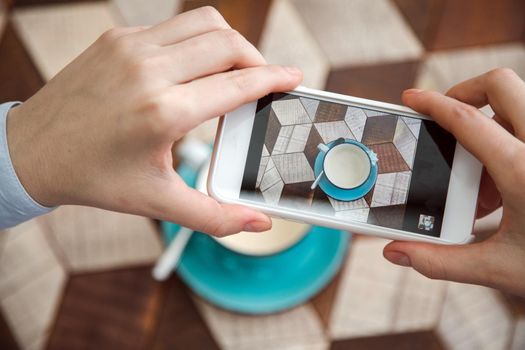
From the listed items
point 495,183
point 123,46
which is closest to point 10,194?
point 123,46

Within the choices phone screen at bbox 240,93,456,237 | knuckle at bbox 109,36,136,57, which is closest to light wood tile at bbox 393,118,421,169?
phone screen at bbox 240,93,456,237

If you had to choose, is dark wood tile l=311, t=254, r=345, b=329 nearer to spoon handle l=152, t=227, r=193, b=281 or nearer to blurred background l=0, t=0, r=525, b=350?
blurred background l=0, t=0, r=525, b=350

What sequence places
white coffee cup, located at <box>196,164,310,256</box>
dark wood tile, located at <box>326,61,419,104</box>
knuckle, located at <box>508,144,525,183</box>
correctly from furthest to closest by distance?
dark wood tile, located at <box>326,61,419,104</box> < white coffee cup, located at <box>196,164,310,256</box> < knuckle, located at <box>508,144,525,183</box>

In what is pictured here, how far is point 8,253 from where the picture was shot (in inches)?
26.1

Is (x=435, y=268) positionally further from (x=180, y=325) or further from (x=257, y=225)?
(x=180, y=325)

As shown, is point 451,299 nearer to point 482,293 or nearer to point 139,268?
point 482,293

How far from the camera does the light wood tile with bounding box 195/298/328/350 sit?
0.64 meters

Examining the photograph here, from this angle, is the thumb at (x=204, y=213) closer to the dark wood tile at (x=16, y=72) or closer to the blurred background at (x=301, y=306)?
the blurred background at (x=301, y=306)

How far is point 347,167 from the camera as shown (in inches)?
15.6

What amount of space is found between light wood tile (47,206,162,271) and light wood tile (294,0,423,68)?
0.34m

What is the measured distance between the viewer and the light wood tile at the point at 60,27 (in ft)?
2.30

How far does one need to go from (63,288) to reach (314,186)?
42 centimetres

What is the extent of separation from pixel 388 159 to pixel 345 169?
36 mm

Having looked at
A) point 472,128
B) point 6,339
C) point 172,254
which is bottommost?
point 6,339
